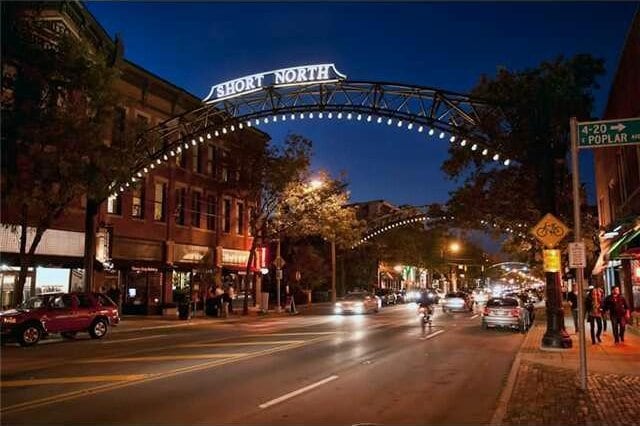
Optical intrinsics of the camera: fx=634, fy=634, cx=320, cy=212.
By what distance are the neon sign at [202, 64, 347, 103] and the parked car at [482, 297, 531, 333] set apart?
1192cm

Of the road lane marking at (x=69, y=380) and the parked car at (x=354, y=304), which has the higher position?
the parked car at (x=354, y=304)

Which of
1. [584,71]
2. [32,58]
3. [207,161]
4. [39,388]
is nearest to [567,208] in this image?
[584,71]

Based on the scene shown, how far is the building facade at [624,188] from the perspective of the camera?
20.0 meters

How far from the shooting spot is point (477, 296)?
208 ft

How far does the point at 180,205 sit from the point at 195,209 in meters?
1.81

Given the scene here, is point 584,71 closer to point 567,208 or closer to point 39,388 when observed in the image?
point 567,208

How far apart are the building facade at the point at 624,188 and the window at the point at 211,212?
2449 centimetres

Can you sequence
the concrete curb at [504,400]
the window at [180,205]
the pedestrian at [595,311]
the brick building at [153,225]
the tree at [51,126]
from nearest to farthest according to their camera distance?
the concrete curb at [504,400] < the pedestrian at [595,311] < the tree at [51,126] < the brick building at [153,225] < the window at [180,205]

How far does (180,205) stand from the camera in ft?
132

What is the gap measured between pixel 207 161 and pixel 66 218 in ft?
45.0

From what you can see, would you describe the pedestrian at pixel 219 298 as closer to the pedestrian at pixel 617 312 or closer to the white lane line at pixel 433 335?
the white lane line at pixel 433 335

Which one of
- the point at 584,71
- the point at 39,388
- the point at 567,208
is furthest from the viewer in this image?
the point at 567,208

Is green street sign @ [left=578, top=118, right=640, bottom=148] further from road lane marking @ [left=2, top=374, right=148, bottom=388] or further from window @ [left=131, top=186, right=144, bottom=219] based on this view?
window @ [left=131, top=186, right=144, bottom=219]

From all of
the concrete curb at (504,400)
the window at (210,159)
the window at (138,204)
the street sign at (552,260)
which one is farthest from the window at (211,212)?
the concrete curb at (504,400)
